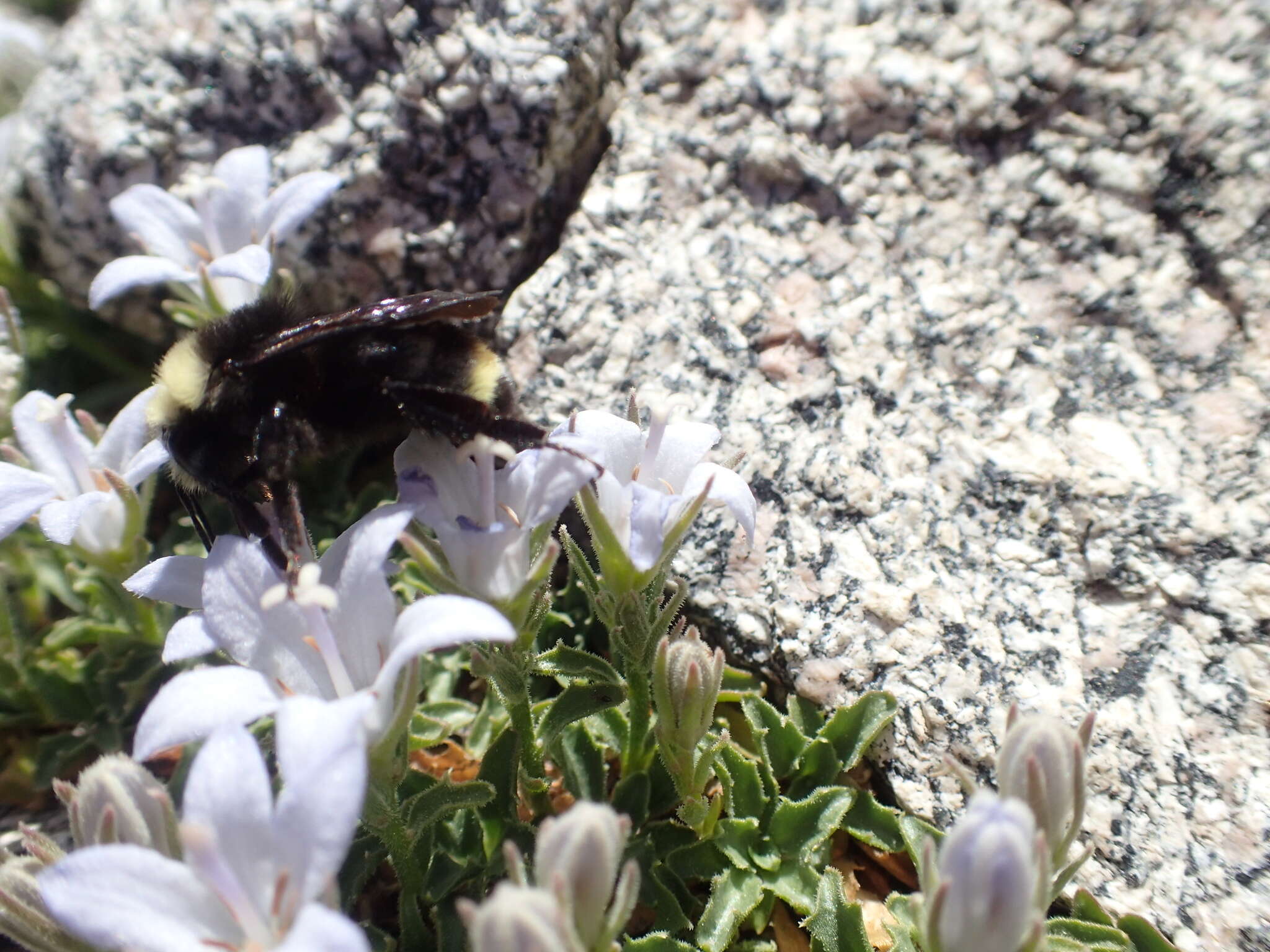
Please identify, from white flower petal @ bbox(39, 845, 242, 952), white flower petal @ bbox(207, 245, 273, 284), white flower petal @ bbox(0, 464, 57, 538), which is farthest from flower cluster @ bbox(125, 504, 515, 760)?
white flower petal @ bbox(207, 245, 273, 284)

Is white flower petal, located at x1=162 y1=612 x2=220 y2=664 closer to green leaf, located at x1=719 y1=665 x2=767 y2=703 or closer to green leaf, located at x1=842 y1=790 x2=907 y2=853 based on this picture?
green leaf, located at x1=719 y1=665 x2=767 y2=703

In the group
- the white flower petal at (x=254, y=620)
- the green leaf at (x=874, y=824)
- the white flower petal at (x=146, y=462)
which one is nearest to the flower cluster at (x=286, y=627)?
the white flower petal at (x=254, y=620)

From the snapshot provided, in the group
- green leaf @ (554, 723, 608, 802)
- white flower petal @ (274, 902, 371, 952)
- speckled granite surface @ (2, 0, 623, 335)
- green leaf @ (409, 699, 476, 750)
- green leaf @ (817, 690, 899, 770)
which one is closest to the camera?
white flower petal @ (274, 902, 371, 952)

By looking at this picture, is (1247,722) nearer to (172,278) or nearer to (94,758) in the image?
(172,278)

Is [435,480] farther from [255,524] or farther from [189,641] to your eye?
[189,641]

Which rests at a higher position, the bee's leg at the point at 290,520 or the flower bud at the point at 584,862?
the bee's leg at the point at 290,520

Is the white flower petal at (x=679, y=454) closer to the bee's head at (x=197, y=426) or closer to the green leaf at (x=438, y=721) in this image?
the bee's head at (x=197, y=426)
